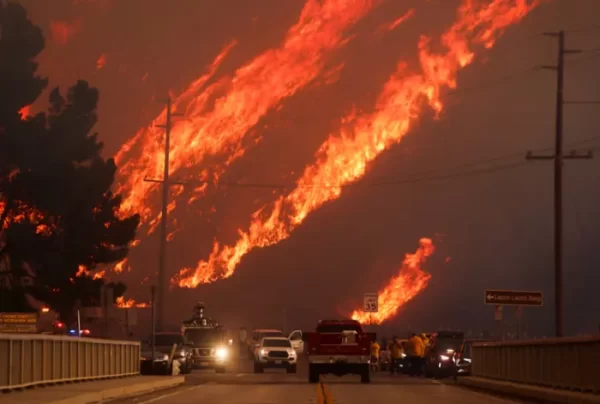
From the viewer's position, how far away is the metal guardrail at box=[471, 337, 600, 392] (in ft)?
86.3

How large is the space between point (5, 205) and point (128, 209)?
15.9 meters

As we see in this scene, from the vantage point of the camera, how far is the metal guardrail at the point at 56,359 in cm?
2917

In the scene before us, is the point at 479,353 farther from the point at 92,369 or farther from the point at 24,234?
the point at 24,234

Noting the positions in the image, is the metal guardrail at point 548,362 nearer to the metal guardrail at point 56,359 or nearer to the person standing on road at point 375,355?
the metal guardrail at point 56,359

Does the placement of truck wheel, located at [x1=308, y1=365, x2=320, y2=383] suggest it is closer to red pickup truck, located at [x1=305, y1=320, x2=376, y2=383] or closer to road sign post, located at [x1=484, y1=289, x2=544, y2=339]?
red pickup truck, located at [x1=305, y1=320, x2=376, y2=383]

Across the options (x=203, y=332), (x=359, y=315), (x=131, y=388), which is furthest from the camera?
(x=359, y=315)

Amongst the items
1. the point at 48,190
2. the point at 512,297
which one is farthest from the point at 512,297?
the point at 48,190

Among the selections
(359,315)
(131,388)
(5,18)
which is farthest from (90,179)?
(131,388)

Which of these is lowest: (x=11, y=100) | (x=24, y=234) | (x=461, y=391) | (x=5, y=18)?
(x=461, y=391)

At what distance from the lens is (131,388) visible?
1363 inches

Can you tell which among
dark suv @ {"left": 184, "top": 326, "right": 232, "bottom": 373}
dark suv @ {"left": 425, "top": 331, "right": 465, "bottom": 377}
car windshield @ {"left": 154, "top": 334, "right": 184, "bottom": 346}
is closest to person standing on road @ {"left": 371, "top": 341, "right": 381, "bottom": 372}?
dark suv @ {"left": 184, "top": 326, "right": 232, "bottom": 373}

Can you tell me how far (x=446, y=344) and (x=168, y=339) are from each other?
1410cm

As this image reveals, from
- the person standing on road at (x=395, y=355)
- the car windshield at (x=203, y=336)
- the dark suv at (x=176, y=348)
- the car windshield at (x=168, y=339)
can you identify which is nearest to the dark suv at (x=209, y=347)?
the car windshield at (x=203, y=336)

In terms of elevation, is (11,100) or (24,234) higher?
(11,100)
